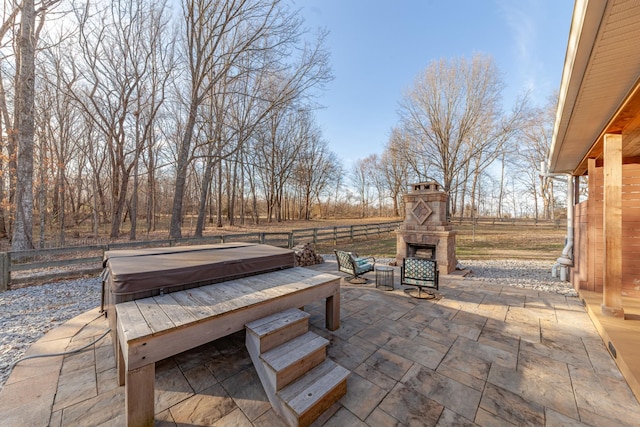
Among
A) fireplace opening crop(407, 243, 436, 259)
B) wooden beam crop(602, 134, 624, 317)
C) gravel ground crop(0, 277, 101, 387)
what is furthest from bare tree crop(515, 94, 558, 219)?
gravel ground crop(0, 277, 101, 387)

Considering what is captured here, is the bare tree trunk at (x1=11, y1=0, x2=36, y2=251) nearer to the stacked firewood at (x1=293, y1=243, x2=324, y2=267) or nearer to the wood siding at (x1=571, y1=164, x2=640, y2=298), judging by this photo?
the stacked firewood at (x1=293, y1=243, x2=324, y2=267)

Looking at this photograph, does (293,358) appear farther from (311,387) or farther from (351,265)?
(351,265)

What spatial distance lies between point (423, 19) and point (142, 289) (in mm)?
11812

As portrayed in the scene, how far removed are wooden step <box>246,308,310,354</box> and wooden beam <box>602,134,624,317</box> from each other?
431 cm

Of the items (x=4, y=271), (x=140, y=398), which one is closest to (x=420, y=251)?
(x=140, y=398)

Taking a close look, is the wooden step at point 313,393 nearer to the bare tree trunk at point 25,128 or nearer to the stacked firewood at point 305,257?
the stacked firewood at point 305,257

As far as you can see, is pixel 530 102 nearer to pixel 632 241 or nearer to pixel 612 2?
pixel 632 241

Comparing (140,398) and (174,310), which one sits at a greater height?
(174,310)

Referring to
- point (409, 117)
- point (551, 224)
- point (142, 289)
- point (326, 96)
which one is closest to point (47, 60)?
point (326, 96)

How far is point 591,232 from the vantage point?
14.4ft

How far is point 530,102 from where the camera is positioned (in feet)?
42.8

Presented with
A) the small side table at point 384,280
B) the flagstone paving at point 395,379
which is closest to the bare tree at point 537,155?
the small side table at point 384,280

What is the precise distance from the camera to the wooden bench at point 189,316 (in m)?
1.53

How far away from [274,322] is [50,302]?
4751 millimetres
